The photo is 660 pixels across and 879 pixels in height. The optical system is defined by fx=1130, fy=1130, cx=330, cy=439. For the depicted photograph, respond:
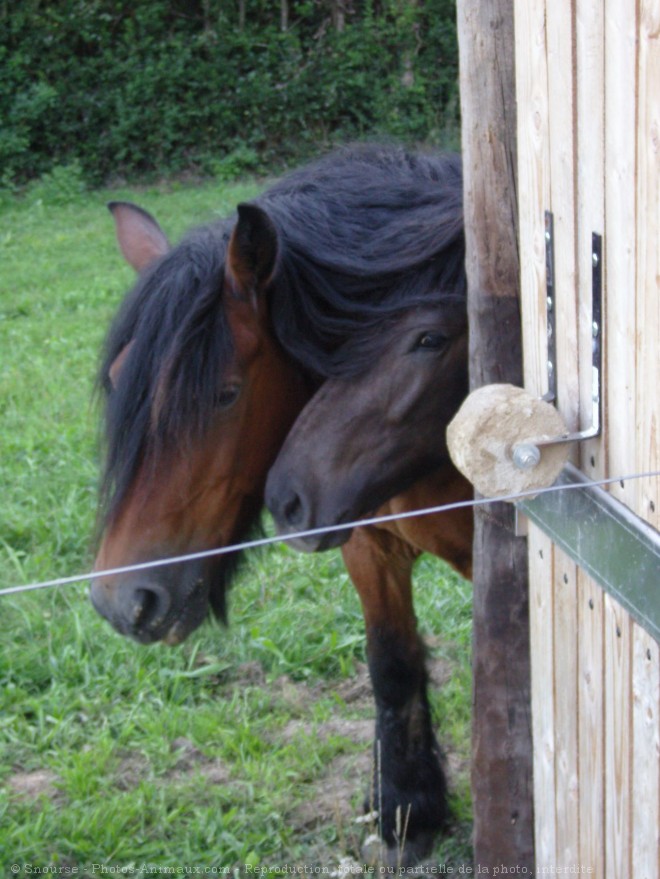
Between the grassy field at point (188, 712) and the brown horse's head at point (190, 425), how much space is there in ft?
1.35

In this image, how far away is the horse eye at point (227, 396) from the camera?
7.86 feet

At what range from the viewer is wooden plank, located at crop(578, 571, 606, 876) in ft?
5.84

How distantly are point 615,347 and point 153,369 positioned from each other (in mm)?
1142

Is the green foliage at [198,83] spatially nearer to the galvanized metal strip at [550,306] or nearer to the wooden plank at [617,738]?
the galvanized metal strip at [550,306]

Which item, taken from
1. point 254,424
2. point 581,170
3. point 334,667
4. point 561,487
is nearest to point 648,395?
point 561,487

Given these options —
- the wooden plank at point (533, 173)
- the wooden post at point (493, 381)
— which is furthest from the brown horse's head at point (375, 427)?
the wooden plank at point (533, 173)

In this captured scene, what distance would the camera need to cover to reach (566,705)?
1.93m

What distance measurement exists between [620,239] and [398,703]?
6.72ft

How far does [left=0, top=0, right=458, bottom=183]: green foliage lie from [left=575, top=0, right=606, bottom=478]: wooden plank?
12157 mm

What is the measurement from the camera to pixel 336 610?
13.9 ft

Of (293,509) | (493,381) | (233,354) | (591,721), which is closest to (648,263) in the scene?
(493,381)

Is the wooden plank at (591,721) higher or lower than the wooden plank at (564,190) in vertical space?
lower

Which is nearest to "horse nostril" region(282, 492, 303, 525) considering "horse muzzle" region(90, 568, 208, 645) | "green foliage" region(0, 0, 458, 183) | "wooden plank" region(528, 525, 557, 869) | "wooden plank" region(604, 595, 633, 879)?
"horse muzzle" region(90, 568, 208, 645)

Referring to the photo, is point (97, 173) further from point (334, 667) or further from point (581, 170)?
point (581, 170)
